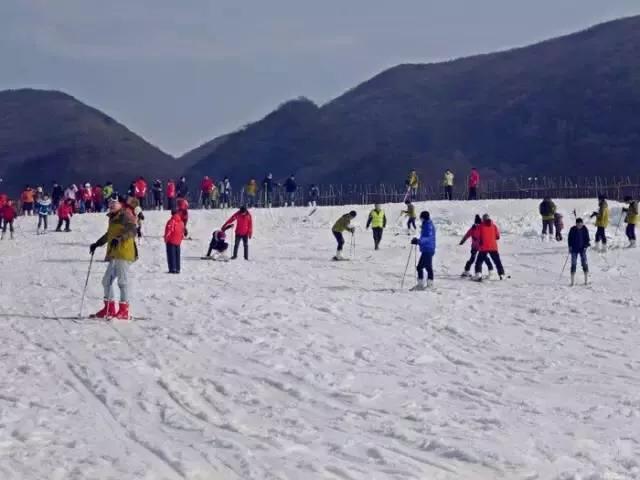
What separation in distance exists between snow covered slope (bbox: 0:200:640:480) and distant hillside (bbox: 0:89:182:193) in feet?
236

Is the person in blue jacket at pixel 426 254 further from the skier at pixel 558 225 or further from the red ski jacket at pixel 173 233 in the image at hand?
the skier at pixel 558 225

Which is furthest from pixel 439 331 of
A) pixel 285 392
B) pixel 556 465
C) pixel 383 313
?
pixel 556 465

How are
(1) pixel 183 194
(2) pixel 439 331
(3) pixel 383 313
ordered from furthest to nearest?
(1) pixel 183 194, (3) pixel 383 313, (2) pixel 439 331

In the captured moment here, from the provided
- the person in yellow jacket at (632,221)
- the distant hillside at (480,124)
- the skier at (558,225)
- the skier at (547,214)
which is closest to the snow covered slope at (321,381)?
the person in yellow jacket at (632,221)

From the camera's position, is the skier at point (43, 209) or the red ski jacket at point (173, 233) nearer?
the red ski jacket at point (173, 233)

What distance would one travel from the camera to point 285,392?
1006cm

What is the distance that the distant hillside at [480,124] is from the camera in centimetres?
9744

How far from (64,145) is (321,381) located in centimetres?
9424

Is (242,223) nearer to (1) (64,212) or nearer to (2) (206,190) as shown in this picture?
(1) (64,212)

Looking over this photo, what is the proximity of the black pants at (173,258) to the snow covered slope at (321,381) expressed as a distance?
3.60 feet

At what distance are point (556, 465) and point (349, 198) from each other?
5078cm

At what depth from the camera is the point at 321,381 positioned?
10.6 m

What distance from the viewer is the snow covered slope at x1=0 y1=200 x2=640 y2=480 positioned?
7.57m

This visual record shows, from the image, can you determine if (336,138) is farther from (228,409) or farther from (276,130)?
(228,409)
